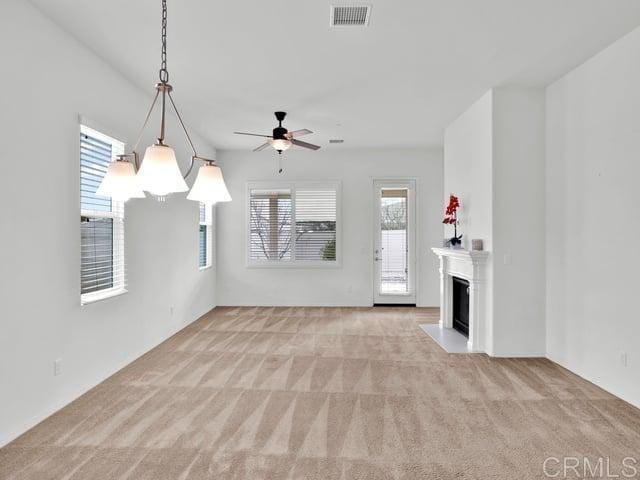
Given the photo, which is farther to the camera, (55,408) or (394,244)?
(394,244)

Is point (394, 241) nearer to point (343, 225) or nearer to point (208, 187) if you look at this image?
point (343, 225)

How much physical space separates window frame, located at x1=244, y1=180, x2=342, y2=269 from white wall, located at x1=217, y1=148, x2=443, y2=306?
8 centimetres

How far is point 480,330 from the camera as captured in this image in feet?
14.4

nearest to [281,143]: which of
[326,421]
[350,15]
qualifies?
[350,15]

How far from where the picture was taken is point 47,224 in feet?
9.20

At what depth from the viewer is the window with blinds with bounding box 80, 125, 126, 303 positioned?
129 inches

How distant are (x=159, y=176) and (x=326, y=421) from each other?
2.17m

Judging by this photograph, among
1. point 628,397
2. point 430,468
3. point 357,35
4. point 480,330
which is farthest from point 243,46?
point 628,397

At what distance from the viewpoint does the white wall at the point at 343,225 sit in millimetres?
7090

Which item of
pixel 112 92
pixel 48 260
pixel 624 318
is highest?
pixel 112 92

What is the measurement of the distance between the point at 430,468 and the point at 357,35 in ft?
10.2

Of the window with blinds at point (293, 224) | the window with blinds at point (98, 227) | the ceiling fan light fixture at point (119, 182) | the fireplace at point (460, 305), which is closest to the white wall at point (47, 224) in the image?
the window with blinds at point (98, 227)

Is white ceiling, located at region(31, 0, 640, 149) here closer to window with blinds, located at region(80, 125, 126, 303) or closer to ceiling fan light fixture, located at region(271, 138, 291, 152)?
ceiling fan light fixture, located at region(271, 138, 291, 152)

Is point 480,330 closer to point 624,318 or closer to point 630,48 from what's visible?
point 624,318
